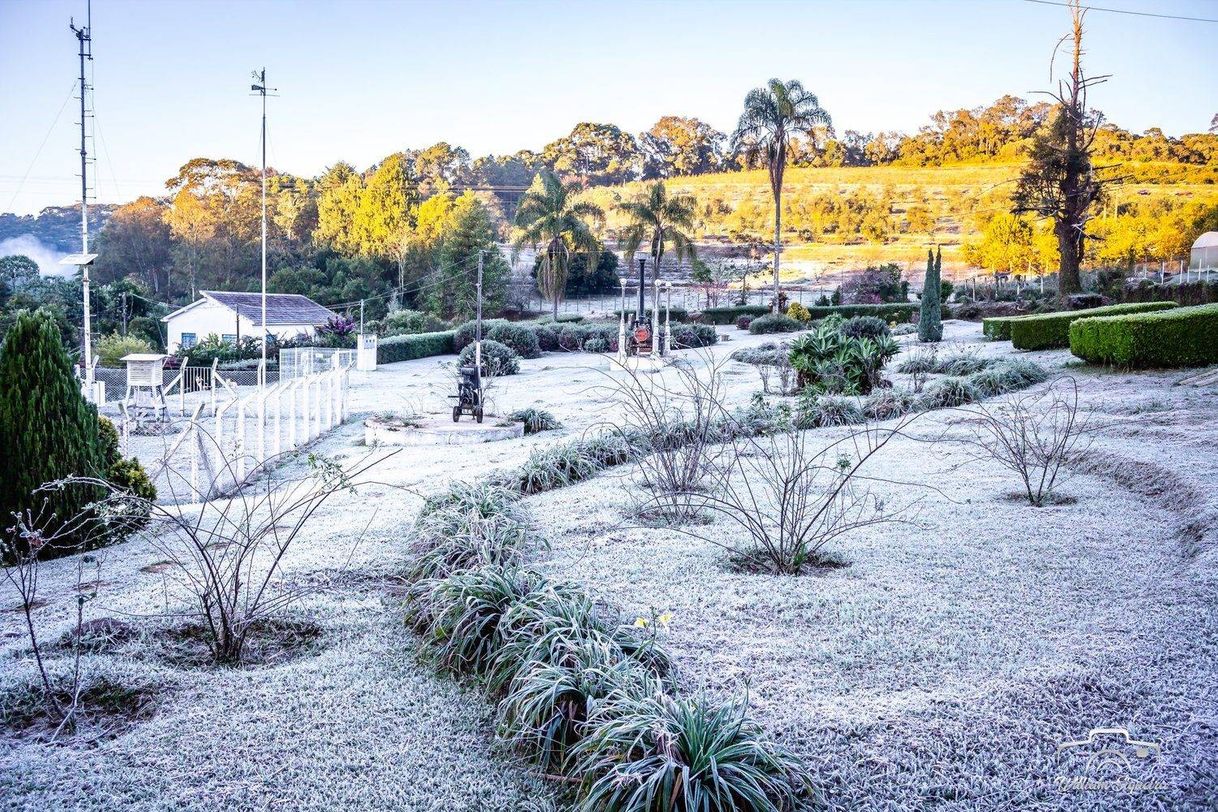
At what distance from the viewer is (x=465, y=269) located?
47.9 metres

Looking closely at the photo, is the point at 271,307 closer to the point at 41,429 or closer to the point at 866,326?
the point at 866,326

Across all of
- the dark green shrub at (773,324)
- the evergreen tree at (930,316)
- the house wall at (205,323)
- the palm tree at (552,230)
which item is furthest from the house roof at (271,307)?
the evergreen tree at (930,316)

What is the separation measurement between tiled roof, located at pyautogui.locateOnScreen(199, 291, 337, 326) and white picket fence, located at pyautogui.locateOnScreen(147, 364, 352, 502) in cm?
2025

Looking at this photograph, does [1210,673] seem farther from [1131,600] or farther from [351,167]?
[351,167]

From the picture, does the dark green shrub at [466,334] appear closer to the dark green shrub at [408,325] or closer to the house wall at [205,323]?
the dark green shrub at [408,325]

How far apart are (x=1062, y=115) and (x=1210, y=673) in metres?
27.4

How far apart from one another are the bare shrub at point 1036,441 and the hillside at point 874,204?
5660 cm

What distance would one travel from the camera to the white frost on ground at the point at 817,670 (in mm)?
2666

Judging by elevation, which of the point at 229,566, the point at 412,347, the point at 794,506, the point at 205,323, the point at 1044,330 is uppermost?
the point at 205,323

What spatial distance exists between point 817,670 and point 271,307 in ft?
120

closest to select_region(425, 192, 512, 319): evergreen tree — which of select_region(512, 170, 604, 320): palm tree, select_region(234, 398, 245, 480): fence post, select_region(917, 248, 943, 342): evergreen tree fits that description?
select_region(512, 170, 604, 320): palm tree

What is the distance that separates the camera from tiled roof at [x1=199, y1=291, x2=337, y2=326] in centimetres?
3616

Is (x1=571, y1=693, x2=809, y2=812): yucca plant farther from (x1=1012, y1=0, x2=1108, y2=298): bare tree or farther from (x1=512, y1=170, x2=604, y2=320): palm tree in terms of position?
(x1=512, y1=170, x2=604, y2=320): palm tree

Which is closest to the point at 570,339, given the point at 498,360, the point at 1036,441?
the point at 498,360
